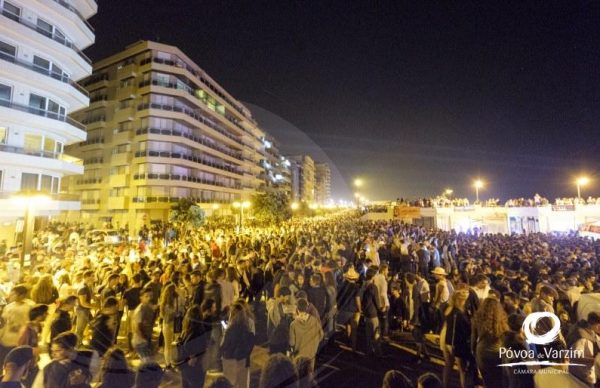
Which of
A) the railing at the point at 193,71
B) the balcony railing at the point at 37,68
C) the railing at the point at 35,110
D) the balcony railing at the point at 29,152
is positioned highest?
the railing at the point at 193,71

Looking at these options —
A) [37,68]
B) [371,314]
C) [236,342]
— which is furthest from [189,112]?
[236,342]

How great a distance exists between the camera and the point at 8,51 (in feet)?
54.5

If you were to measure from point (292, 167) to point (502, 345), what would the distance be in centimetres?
11372

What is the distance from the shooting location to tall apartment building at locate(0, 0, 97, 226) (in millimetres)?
16359

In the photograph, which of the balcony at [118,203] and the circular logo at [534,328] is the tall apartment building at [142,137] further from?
the circular logo at [534,328]

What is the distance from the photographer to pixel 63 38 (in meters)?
19.8

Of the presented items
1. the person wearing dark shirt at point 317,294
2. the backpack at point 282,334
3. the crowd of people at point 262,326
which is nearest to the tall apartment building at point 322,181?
the crowd of people at point 262,326

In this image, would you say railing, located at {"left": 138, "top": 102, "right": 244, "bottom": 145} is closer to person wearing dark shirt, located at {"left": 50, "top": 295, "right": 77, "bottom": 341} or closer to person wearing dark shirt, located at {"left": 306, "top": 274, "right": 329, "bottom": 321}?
person wearing dark shirt, located at {"left": 50, "top": 295, "right": 77, "bottom": 341}

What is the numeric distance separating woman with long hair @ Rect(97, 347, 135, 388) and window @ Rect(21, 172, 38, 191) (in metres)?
20.7

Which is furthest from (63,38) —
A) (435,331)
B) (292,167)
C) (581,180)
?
(292,167)

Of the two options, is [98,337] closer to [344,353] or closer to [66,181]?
[344,353]

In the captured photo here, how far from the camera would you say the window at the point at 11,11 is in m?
16.3

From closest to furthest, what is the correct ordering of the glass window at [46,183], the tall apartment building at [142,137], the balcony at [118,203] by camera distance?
the glass window at [46,183] → the balcony at [118,203] → the tall apartment building at [142,137]

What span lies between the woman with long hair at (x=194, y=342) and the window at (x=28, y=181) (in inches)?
783
